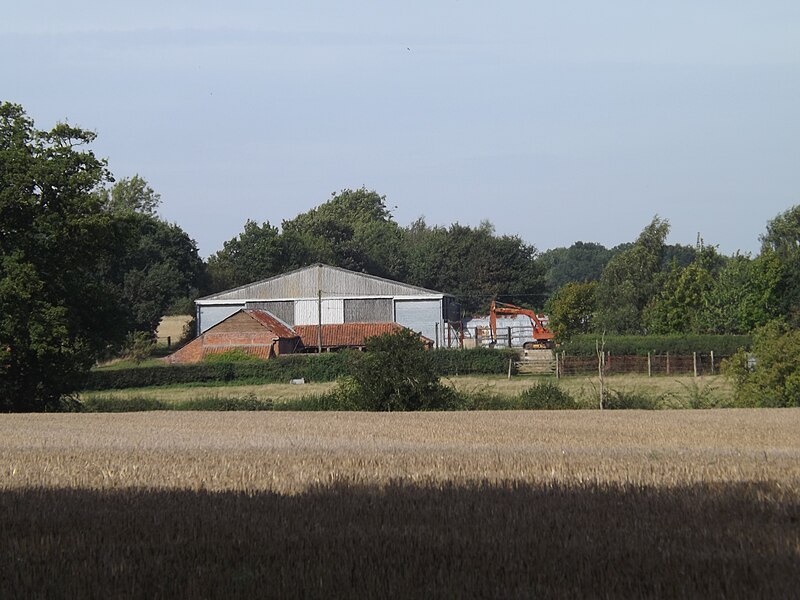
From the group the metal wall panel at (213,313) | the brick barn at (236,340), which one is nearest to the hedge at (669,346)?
the brick barn at (236,340)

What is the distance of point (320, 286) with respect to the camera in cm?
8856

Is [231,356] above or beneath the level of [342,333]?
beneath

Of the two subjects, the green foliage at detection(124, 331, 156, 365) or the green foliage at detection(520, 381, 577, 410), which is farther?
the green foliage at detection(124, 331, 156, 365)

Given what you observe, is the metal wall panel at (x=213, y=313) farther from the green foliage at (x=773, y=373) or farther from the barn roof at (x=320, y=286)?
the green foliage at (x=773, y=373)

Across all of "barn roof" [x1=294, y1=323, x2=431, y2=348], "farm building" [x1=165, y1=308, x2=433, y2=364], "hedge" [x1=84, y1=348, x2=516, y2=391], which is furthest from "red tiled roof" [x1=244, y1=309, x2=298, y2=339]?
"hedge" [x1=84, y1=348, x2=516, y2=391]

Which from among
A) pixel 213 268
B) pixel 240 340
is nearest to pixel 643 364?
pixel 240 340

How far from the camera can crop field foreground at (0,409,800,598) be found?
22.8 feet

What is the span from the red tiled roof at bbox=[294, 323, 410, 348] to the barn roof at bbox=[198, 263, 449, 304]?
4744 millimetres

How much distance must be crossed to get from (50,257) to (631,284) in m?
57.7

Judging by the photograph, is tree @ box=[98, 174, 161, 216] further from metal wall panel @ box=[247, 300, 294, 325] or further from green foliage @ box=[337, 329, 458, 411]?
green foliage @ box=[337, 329, 458, 411]

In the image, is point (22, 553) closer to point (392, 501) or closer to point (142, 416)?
point (392, 501)

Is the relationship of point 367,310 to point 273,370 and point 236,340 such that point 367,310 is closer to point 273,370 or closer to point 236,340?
point 236,340

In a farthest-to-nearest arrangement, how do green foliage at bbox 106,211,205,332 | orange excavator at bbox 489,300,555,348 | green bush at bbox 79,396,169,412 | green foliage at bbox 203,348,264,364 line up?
1. green foliage at bbox 106,211,205,332
2. orange excavator at bbox 489,300,555,348
3. green foliage at bbox 203,348,264,364
4. green bush at bbox 79,396,169,412

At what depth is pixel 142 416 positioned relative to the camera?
32.0 meters
